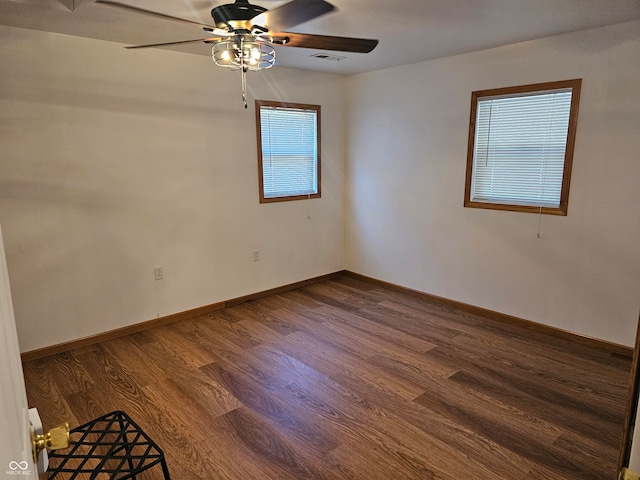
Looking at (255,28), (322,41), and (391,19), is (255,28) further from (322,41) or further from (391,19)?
(391,19)

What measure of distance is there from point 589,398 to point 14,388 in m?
3.06

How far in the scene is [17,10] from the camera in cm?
248

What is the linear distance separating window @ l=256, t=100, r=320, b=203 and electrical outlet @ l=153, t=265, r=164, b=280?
123 centimetres

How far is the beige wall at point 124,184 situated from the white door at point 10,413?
2.73 metres

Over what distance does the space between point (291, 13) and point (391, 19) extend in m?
1.14

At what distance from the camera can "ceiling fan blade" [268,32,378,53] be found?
217 cm

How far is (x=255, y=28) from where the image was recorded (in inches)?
78.2

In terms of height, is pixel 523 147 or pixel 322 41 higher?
pixel 322 41

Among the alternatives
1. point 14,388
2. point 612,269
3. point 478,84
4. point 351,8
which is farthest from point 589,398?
point 14,388

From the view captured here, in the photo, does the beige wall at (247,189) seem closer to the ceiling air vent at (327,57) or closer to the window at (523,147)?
the window at (523,147)

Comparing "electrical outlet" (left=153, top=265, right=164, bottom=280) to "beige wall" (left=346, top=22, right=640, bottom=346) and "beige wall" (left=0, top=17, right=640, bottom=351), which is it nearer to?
"beige wall" (left=0, top=17, right=640, bottom=351)

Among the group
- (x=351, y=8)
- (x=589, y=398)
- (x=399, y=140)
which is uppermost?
(x=351, y=8)

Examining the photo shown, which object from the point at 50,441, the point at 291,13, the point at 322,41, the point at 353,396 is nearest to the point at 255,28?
the point at 291,13

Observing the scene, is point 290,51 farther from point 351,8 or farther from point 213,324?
point 213,324
